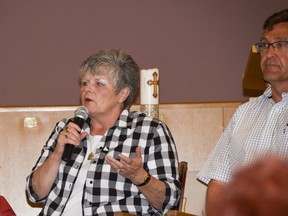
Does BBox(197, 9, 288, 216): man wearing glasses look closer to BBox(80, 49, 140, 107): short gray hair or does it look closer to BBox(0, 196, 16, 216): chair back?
BBox(80, 49, 140, 107): short gray hair

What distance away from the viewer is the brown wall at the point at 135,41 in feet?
11.6

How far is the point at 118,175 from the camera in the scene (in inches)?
93.0

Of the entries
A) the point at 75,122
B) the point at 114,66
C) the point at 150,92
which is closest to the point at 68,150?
the point at 75,122

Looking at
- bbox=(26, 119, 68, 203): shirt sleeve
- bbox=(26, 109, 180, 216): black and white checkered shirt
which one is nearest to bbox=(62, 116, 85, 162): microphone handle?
bbox=(26, 109, 180, 216): black and white checkered shirt

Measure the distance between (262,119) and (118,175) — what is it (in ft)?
2.25

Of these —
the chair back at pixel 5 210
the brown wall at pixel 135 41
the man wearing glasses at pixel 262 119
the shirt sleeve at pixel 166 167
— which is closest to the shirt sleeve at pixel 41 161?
the chair back at pixel 5 210

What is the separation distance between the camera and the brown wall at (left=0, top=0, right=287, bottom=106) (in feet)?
11.6

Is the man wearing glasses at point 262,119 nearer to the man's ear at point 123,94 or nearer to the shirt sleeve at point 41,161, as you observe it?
the man's ear at point 123,94

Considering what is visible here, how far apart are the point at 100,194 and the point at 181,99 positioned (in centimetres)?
144

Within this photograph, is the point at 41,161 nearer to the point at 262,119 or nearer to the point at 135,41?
the point at 262,119

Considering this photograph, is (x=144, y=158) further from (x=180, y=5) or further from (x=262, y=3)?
(x=262, y=3)

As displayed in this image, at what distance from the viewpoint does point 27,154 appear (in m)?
3.18

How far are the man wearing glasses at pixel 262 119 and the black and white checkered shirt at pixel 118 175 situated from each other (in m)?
0.19

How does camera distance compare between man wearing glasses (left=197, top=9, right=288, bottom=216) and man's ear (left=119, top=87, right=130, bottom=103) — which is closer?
man wearing glasses (left=197, top=9, right=288, bottom=216)
